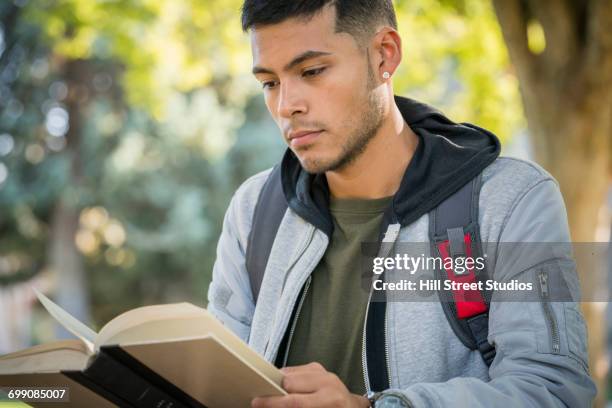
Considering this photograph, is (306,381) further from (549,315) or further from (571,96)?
(571,96)

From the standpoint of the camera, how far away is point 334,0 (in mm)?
2582

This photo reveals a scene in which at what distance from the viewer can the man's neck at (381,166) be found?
268 centimetres

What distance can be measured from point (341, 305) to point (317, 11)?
898 millimetres

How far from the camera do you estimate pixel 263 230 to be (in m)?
2.76

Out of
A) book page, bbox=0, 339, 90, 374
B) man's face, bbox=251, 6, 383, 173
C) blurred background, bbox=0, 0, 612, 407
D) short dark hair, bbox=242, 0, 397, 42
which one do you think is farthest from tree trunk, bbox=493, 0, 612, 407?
blurred background, bbox=0, 0, 612, 407

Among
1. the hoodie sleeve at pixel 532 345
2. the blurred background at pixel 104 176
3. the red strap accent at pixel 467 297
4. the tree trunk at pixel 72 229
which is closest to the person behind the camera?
the hoodie sleeve at pixel 532 345

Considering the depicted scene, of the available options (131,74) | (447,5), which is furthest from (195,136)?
(447,5)

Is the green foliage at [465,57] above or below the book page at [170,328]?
above

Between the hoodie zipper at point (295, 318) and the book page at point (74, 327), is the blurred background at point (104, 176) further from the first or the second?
the book page at point (74, 327)

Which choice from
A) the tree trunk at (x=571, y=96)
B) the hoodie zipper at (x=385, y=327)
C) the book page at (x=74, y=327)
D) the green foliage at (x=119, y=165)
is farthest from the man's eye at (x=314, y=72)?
the green foliage at (x=119, y=165)

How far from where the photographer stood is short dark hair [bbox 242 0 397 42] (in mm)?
2549

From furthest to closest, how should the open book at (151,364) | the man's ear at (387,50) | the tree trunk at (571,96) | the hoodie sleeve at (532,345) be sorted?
the tree trunk at (571,96) → the man's ear at (387,50) → the hoodie sleeve at (532,345) → the open book at (151,364)

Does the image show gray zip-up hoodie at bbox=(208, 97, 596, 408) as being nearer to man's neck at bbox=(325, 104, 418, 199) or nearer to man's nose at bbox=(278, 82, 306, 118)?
man's neck at bbox=(325, 104, 418, 199)

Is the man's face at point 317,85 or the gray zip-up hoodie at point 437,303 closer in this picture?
the gray zip-up hoodie at point 437,303
